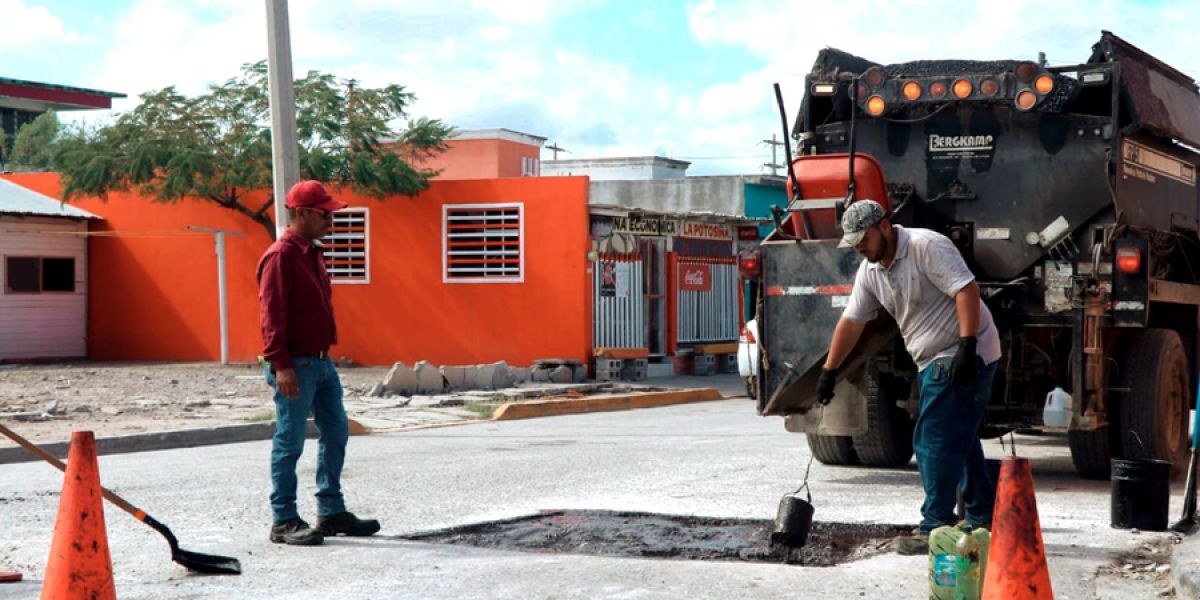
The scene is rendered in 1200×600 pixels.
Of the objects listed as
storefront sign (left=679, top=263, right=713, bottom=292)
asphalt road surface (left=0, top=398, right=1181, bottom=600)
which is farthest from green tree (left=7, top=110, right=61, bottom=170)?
asphalt road surface (left=0, top=398, right=1181, bottom=600)

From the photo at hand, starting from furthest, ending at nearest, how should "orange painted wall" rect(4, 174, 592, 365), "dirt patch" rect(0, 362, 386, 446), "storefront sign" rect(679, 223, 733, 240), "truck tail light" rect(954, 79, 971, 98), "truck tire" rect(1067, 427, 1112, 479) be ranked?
"storefront sign" rect(679, 223, 733, 240), "orange painted wall" rect(4, 174, 592, 365), "dirt patch" rect(0, 362, 386, 446), "truck tail light" rect(954, 79, 971, 98), "truck tire" rect(1067, 427, 1112, 479)

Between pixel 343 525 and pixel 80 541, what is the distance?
248 centimetres

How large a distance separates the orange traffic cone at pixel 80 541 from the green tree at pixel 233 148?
2031 cm

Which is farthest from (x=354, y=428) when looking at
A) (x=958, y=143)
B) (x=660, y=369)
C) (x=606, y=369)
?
(x=660, y=369)

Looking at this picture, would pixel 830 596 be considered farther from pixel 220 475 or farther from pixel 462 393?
pixel 462 393

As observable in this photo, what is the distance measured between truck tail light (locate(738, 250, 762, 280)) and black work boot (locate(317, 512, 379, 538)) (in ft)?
11.2

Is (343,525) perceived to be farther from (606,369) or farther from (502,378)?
(606,369)

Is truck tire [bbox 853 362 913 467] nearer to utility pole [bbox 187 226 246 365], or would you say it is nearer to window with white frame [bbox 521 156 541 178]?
utility pole [bbox 187 226 246 365]

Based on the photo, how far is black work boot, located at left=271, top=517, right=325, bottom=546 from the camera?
7.76 metres

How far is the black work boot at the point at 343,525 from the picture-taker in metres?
7.97

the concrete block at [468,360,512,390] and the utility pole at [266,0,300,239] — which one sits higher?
the utility pole at [266,0,300,239]

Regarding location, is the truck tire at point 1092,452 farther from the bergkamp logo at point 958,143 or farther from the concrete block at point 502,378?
the concrete block at point 502,378

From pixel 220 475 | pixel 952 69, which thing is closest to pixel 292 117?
pixel 220 475

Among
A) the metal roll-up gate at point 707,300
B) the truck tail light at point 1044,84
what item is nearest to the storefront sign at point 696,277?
the metal roll-up gate at point 707,300
